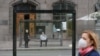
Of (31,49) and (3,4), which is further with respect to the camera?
(3,4)

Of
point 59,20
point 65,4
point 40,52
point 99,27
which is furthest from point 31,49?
point 65,4

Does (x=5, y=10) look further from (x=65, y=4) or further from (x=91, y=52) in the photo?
(x=91, y=52)

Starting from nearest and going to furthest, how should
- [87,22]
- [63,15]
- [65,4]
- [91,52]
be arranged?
[91,52] < [63,15] < [87,22] < [65,4]

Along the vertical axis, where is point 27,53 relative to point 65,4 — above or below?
below

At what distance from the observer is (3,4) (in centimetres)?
3516

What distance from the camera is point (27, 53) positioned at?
366 inches

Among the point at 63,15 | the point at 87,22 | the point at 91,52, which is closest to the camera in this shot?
the point at 91,52

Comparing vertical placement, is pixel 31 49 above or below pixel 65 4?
below

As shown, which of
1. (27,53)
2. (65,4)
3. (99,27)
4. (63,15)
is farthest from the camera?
(65,4)

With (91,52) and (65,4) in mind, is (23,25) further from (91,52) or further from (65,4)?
(65,4)

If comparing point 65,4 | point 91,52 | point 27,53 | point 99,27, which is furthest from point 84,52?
point 65,4

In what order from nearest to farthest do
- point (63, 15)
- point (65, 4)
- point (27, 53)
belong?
point (63, 15) → point (27, 53) → point (65, 4)

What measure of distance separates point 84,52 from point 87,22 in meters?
8.92

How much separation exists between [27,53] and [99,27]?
7.44ft
